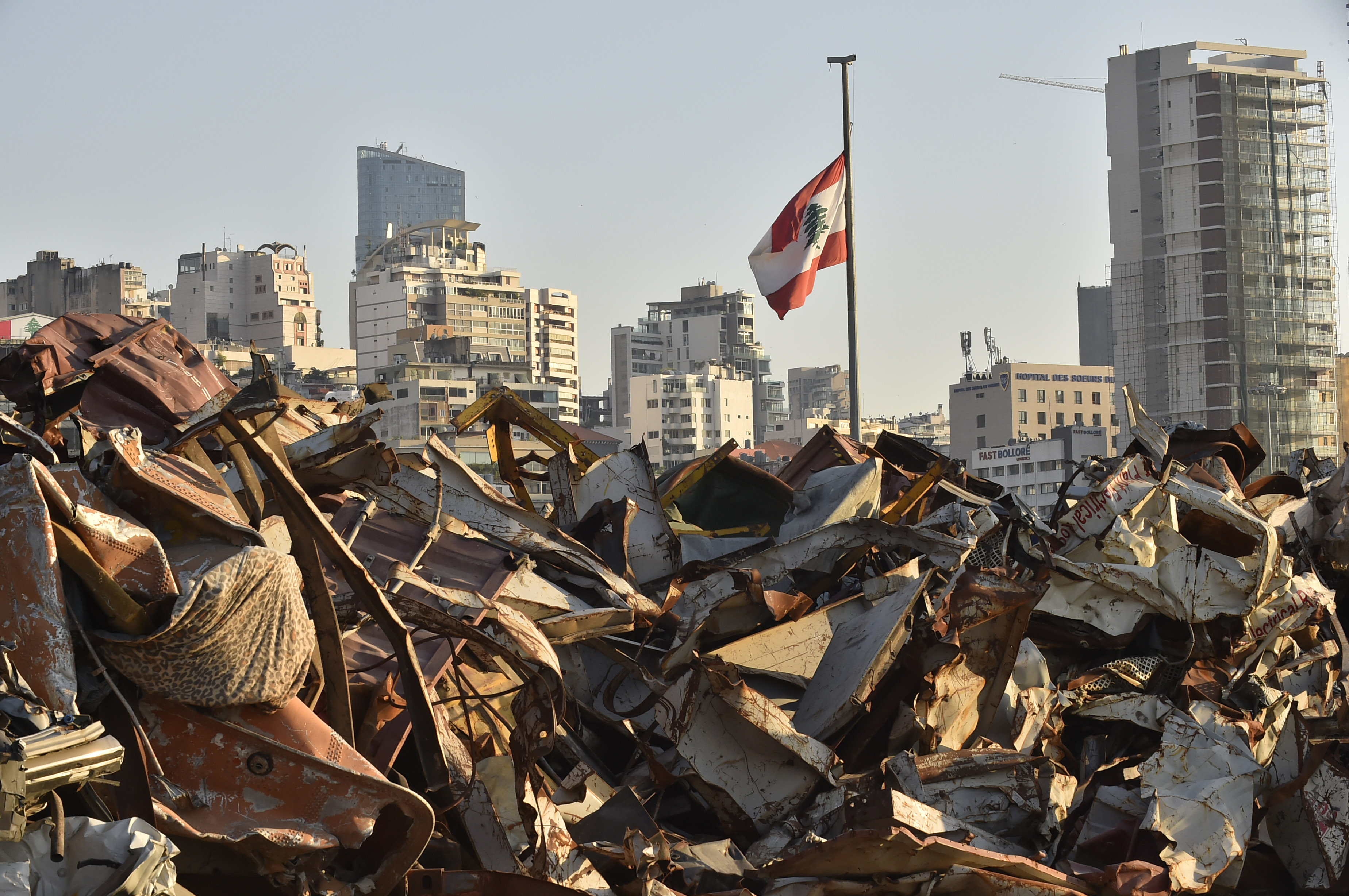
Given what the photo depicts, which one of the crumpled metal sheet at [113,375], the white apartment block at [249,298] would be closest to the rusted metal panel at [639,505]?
the crumpled metal sheet at [113,375]

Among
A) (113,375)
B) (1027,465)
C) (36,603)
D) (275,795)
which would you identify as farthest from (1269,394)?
(36,603)

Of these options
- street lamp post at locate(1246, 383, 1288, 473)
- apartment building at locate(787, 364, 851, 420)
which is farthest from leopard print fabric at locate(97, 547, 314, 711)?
apartment building at locate(787, 364, 851, 420)

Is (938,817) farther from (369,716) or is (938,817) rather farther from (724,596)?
(369,716)

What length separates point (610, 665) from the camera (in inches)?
201

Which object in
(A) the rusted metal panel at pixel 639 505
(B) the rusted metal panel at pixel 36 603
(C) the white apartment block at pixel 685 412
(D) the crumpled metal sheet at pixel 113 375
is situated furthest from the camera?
(C) the white apartment block at pixel 685 412

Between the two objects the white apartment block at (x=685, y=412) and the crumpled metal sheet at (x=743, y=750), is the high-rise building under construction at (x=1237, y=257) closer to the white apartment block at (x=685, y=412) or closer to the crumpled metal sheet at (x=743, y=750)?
the white apartment block at (x=685, y=412)

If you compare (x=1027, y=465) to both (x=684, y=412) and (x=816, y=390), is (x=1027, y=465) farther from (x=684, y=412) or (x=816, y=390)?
(x=816, y=390)

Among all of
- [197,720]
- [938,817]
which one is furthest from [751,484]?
[197,720]

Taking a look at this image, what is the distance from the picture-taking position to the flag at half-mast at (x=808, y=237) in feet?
41.4

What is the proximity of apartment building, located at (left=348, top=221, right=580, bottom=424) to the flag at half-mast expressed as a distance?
97.7 meters

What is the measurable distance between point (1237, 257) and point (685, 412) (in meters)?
43.4

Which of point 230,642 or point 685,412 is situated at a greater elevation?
point 685,412

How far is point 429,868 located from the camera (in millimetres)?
3613

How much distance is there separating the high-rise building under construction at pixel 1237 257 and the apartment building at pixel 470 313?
159 feet
